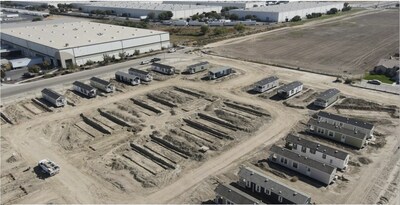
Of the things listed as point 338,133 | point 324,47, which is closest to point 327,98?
point 338,133

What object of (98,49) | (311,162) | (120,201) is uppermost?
(98,49)

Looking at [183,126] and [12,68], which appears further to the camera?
[12,68]

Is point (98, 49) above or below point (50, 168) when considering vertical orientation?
above

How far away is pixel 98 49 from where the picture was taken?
68.4 meters

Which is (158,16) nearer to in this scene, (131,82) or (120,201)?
(131,82)

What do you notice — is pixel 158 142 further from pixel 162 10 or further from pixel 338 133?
pixel 162 10

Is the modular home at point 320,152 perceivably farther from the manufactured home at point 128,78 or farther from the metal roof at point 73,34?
the metal roof at point 73,34

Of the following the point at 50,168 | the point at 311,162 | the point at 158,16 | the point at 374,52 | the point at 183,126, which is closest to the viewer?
the point at 311,162

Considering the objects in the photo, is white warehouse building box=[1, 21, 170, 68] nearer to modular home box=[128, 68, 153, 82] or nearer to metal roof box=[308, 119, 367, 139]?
modular home box=[128, 68, 153, 82]

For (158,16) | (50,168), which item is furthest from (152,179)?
(158,16)

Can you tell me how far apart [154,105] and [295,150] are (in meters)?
21.8

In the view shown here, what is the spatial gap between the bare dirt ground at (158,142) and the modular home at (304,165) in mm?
1211

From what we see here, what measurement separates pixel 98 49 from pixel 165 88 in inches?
953

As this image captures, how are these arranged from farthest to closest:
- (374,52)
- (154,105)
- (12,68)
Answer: (374,52), (12,68), (154,105)
